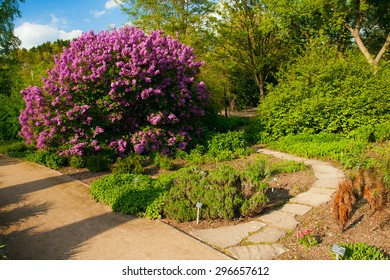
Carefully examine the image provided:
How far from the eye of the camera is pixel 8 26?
21.0 m

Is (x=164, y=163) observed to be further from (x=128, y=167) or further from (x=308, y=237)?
(x=308, y=237)

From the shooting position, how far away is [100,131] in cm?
930

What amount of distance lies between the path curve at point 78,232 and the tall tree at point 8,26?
675 inches

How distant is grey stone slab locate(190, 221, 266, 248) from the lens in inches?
175

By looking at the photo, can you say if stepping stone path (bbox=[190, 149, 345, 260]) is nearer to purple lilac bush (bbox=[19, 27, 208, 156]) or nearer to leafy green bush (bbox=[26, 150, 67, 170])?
purple lilac bush (bbox=[19, 27, 208, 156])

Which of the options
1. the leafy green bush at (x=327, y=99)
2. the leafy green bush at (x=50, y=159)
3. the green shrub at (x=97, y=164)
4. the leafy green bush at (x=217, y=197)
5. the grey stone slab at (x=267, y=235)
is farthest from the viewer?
the leafy green bush at (x=327, y=99)

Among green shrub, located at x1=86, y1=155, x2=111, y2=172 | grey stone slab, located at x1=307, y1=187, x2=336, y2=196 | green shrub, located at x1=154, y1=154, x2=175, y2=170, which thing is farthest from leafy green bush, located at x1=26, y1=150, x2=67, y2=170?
grey stone slab, located at x1=307, y1=187, x2=336, y2=196

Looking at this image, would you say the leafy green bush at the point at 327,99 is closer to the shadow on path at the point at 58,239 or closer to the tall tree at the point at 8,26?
the shadow on path at the point at 58,239

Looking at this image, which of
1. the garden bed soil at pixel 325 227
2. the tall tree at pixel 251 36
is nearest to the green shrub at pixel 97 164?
the garden bed soil at pixel 325 227

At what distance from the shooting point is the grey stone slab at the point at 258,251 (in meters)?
3.99

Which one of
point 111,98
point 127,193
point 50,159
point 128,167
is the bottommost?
point 127,193

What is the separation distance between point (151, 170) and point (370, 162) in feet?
18.4

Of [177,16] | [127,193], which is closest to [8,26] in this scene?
[177,16]

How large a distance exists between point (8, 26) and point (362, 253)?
2447 cm
